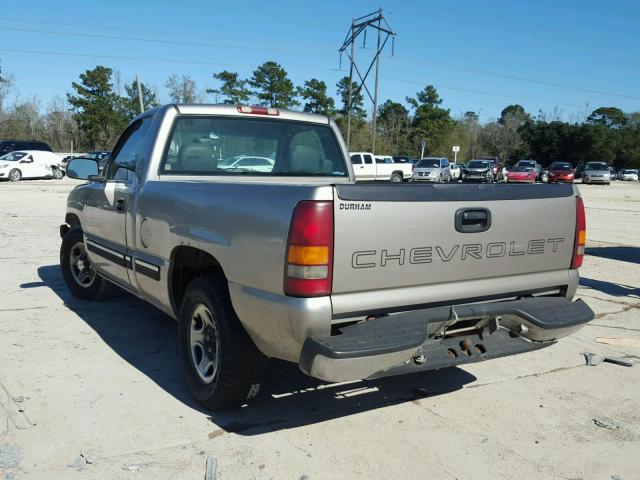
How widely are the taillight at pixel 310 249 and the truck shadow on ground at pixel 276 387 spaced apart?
110cm

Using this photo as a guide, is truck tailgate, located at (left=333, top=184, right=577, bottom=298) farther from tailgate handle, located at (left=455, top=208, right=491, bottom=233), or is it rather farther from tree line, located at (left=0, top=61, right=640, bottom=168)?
tree line, located at (left=0, top=61, right=640, bottom=168)

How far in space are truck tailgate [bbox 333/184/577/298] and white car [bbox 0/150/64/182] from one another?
31.6 m

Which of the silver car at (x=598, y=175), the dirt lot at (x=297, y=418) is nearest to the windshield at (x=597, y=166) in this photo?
the silver car at (x=598, y=175)

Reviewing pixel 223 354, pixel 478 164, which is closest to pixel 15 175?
pixel 478 164

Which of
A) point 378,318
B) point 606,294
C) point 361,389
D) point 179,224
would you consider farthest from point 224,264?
point 606,294

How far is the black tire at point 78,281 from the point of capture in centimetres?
602

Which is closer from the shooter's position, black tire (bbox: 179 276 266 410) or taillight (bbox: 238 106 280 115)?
black tire (bbox: 179 276 266 410)

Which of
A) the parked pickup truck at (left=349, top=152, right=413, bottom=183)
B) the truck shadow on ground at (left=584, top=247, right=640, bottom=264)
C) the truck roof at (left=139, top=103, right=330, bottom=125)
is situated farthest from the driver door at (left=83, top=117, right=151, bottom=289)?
the parked pickup truck at (left=349, top=152, right=413, bottom=183)

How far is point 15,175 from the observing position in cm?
3027

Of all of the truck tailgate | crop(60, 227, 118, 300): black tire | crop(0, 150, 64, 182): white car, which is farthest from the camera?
crop(0, 150, 64, 182): white car

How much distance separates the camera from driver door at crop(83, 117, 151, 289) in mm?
4547

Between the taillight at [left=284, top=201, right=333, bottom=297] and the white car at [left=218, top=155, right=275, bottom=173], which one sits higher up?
the white car at [left=218, top=155, right=275, bottom=173]

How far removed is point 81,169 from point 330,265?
3.63 m

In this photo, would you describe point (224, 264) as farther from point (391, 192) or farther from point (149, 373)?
point (149, 373)
